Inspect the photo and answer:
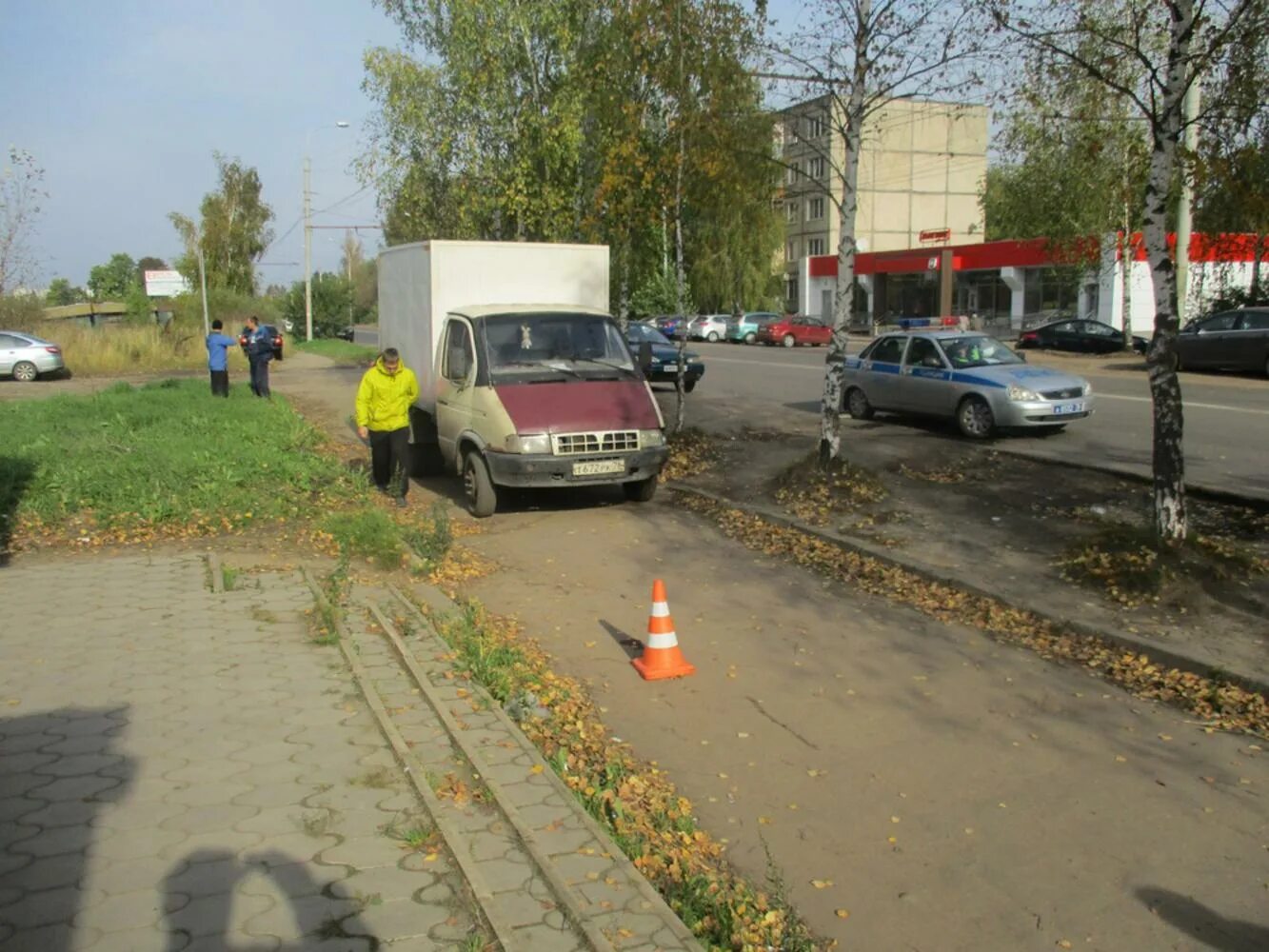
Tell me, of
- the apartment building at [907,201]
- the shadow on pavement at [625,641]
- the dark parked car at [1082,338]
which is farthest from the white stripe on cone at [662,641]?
the apartment building at [907,201]

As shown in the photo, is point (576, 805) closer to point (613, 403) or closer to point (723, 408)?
point (613, 403)

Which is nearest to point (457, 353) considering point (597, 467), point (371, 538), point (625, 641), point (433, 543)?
point (597, 467)

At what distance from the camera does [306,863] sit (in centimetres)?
383

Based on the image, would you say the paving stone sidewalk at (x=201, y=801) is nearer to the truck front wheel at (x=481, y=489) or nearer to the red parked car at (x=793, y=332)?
the truck front wheel at (x=481, y=489)

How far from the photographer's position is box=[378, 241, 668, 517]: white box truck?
10.5 meters

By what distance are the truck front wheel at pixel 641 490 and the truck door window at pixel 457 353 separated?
2133 mm

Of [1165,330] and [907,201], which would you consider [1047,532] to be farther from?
[907,201]

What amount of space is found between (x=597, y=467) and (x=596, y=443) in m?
0.25

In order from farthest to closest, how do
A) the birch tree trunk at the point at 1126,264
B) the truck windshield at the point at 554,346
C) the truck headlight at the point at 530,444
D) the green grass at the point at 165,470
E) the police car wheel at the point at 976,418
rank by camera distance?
the birch tree trunk at the point at 1126,264 → the police car wheel at the point at 976,418 → the truck windshield at the point at 554,346 → the truck headlight at the point at 530,444 → the green grass at the point at 165,470

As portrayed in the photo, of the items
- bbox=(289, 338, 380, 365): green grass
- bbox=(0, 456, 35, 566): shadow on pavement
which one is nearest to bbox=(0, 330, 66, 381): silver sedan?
bbox=(289, 338, 380, 365): green grass

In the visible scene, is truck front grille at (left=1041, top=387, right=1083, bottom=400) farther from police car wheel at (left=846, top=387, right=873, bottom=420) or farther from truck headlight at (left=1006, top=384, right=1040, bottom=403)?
police car wheel at (left=846, top=387, right=873, bottom=420)

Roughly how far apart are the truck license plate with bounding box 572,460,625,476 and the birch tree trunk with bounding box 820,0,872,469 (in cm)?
221

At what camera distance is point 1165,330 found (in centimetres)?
751

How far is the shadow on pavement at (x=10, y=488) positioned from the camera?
918 cm
